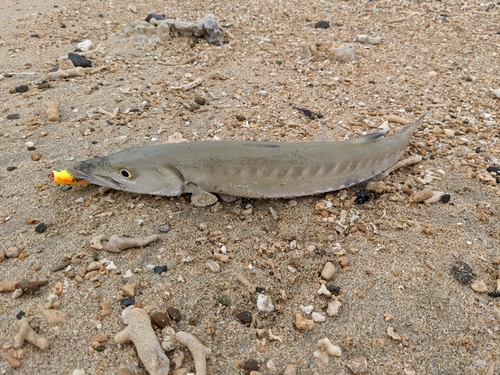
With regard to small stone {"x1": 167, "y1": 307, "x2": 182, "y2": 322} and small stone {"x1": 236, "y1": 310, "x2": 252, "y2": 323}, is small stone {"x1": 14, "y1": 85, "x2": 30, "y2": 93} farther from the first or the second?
small stone {"x1": 236, "y1": 310, "x2": 252, "y2": 323}

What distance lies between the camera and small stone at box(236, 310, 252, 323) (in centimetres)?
297

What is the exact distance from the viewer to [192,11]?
8789mm

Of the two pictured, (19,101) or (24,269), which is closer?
(24,269)

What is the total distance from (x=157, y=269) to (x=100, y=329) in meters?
0.66

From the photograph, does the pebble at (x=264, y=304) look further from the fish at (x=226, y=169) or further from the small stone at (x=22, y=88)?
the small stone at (x=22, y=88)

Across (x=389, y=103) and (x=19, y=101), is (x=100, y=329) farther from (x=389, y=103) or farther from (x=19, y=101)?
(x=389, y=103)

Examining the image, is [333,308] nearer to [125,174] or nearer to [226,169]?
[226,169]

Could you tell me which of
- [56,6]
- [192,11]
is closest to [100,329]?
[192,11]

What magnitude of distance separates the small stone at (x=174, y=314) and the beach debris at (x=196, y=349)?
0.14 m

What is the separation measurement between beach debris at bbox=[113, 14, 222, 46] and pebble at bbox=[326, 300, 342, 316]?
575cm

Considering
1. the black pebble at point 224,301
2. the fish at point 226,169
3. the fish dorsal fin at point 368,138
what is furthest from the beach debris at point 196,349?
the fish dorsal fin at point 368,138

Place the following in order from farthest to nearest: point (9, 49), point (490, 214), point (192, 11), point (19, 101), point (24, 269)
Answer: point (192, 11), point (9, 49), point (19, 101), point (490, 214), point (24, 269)

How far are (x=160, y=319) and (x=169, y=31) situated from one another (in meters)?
6.11

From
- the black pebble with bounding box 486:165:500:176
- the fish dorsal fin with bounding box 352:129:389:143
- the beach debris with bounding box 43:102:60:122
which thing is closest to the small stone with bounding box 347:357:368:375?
the fish dorsal fin with bounding box 352:129:389:143
